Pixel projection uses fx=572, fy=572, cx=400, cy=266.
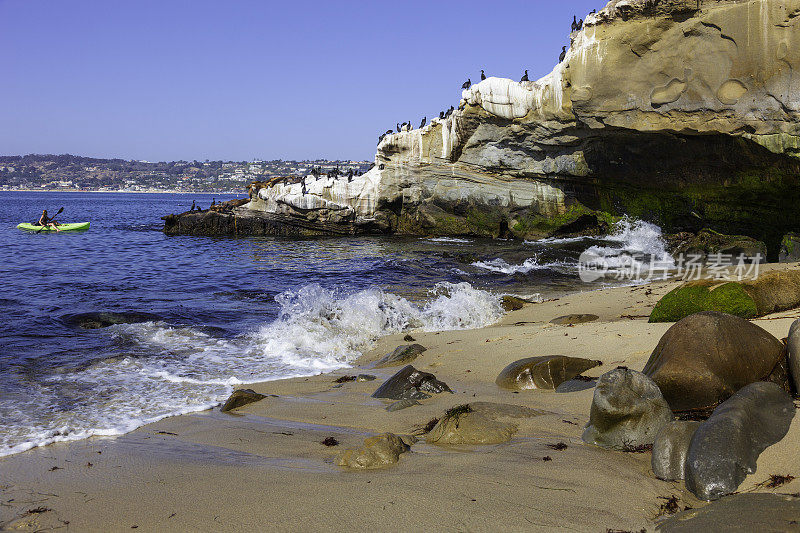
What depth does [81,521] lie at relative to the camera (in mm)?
3428

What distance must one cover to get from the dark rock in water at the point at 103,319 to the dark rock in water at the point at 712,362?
974 centimetres

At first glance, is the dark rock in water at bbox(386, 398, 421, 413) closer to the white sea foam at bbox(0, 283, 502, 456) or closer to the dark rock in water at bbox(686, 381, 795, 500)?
the white sea foam at bbox(0, 283, 502, 456)

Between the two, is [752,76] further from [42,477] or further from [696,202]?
[42,477]

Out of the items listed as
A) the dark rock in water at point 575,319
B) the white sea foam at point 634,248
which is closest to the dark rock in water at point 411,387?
the dark rock in water at point 575,319

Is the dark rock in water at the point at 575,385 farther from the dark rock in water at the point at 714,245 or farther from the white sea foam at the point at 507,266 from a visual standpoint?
the dark rock in water at the point at 714,245

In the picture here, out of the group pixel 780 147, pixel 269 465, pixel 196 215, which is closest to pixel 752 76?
pixel 780 147

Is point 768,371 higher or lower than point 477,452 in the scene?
higher

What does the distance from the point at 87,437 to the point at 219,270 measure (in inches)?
571

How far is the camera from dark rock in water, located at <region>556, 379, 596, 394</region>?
18.1ft

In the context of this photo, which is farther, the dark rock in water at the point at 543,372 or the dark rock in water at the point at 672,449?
the dark rock in water at the point at 543,372

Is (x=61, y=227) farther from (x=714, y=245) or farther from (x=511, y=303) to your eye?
(x=714, y=245)

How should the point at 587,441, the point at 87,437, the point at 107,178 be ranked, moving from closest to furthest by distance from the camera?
the point at 587,441 → the point at 87,437 → the point at 107,178

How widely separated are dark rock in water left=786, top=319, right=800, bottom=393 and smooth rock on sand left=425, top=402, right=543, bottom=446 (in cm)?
193

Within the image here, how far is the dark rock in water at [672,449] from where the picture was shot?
3486 mm
